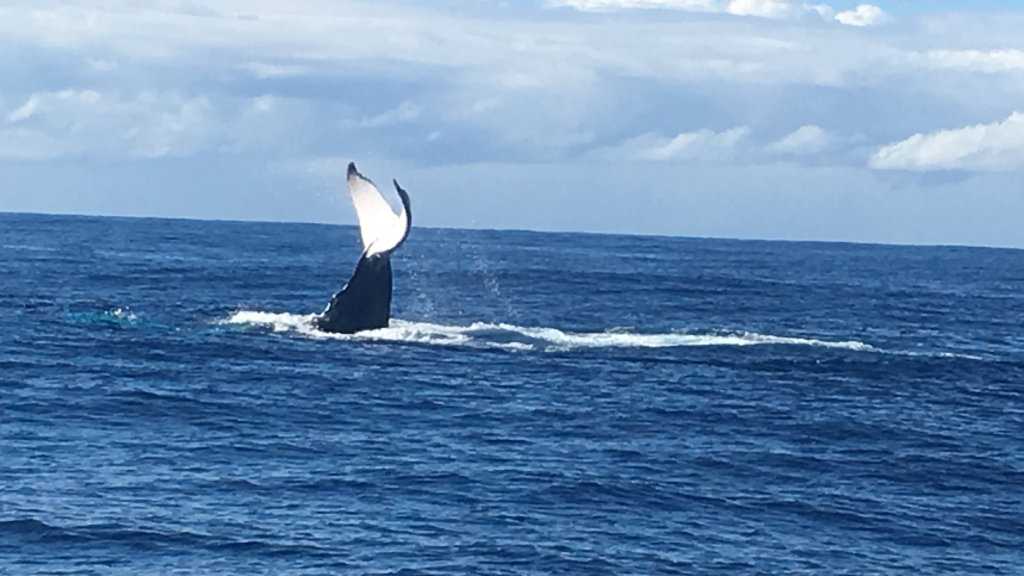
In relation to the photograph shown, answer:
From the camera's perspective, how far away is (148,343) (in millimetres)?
36875

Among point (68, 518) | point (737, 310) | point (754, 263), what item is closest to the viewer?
point (68, 518)

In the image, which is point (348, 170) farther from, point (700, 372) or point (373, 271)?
point (700, 372)

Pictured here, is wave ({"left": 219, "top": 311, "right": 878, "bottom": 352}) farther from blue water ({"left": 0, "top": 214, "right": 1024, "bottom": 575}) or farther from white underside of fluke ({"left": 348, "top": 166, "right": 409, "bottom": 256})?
white underside of fluke ({"left": 348, "top": 166, "right": 409, "bottom": 256})

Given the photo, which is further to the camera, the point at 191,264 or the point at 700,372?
the point at 191,264

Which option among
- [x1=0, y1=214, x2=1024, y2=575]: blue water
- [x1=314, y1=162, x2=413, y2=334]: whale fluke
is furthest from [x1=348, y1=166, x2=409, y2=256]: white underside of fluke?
[x1=0, y1=214, x2=1024, y2=575]: blue water

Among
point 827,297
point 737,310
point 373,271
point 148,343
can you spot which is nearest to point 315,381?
point 373,271

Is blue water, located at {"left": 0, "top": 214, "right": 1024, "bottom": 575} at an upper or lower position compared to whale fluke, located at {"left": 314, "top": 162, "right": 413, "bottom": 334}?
lower

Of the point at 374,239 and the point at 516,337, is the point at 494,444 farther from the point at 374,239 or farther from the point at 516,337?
the point at 516,337

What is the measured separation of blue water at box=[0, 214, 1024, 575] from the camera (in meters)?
20.4

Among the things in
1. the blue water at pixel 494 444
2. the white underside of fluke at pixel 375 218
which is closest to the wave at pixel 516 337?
the blue water at pixel 494 444

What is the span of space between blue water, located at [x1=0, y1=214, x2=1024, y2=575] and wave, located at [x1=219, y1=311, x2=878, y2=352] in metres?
0.13

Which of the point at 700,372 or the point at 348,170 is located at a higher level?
the point at 348,170

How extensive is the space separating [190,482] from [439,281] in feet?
171

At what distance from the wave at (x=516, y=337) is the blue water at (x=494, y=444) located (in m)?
0.13
